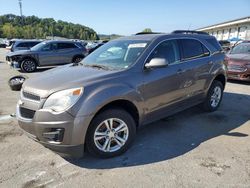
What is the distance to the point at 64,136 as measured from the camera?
308 cm

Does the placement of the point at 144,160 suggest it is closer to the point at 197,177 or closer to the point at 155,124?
the point at 197,177

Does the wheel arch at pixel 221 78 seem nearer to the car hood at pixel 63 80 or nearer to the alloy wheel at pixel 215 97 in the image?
the alloy wheel at pixel 215 97

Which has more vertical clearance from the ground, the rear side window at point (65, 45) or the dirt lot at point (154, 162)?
the rear side window at point (65, 45)

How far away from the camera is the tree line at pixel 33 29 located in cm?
9225

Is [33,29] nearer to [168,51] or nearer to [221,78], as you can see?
[221,78]

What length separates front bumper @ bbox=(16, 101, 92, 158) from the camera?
3031 mm

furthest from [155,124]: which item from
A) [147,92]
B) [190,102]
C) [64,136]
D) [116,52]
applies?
[64,136]

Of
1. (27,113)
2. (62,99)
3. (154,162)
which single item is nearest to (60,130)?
(62,99)

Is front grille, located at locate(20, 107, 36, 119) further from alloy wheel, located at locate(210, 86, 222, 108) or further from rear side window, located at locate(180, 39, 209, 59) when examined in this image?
alloy wheel, located at locate(210, 86, 222, 108)

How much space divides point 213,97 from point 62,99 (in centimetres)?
382

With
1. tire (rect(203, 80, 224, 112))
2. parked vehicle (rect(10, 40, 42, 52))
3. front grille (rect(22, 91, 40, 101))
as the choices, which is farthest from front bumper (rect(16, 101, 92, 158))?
parked vehicle (rect(10, 40, 42, 52))

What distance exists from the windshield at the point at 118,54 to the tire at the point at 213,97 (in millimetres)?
2216

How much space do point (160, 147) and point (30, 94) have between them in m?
2.15

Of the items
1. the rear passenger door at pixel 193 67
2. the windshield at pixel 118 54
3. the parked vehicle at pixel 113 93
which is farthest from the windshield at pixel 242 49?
the windshield at pixel 118 54
